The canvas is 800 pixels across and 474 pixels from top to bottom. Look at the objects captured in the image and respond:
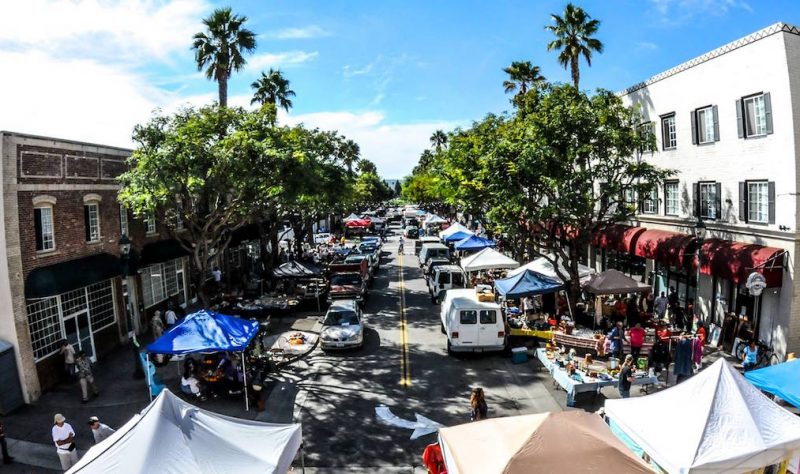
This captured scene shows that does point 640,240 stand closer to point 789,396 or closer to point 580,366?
point 580,366

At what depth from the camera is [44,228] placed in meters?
15.9

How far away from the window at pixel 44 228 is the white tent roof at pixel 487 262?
1713 centimetres

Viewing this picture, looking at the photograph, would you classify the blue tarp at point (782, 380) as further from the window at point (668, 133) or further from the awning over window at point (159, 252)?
the awning over window at point (159, 252)

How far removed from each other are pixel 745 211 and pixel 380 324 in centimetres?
1469

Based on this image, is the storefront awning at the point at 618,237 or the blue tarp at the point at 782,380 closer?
the blue tarp at the point at 782,380

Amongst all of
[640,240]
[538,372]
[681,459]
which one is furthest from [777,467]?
[640,240]

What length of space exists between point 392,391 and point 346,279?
11.2 m

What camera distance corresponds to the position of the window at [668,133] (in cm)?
2183

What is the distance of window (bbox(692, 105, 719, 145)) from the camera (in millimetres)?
19109

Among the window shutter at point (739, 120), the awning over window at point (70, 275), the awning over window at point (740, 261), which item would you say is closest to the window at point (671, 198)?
the awning over window at point (740, 261)

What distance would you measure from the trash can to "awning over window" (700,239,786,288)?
22185mm

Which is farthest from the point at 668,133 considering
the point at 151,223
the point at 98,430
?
the point at 151,223

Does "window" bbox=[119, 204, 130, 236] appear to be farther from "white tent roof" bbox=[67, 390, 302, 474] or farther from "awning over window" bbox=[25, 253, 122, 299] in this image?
"white tent roof" bbox=[67, 390, 302, 474]

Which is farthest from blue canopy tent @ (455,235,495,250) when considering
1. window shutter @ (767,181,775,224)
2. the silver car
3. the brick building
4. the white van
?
the brick building
